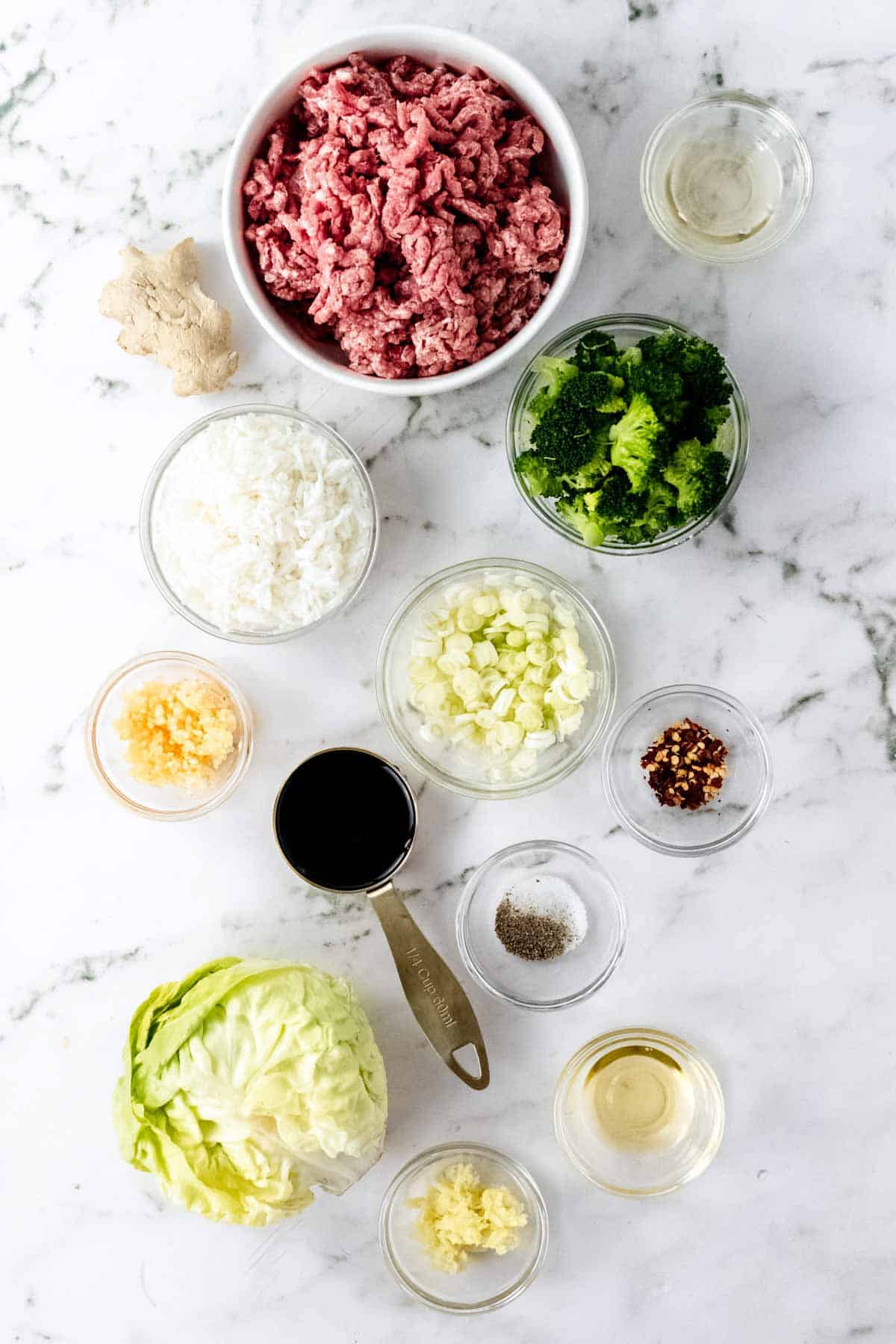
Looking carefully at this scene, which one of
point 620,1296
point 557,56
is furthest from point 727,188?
point 620,1296

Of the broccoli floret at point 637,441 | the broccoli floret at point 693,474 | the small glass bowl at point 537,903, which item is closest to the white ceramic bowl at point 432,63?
the broccoli floret at point 637,441

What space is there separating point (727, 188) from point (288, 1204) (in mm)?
2219

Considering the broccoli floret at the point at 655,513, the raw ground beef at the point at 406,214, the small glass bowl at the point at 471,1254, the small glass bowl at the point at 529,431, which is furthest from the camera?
the small glass bowl at the point at 471,1254

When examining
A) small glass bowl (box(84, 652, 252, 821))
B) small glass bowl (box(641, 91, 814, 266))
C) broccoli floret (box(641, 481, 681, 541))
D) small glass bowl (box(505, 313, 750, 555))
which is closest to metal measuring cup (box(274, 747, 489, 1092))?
small glass bowl (box(84, 652, 252, 821))

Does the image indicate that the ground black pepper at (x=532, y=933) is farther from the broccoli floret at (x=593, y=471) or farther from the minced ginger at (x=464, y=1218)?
the broccoli floret at (x=593, y=471)

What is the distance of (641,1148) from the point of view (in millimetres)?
2240

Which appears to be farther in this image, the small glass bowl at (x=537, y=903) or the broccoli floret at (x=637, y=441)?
the small glass bowl at (x=537, y=903)

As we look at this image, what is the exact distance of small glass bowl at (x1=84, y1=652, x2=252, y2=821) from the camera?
215 centimetres

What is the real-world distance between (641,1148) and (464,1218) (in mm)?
418

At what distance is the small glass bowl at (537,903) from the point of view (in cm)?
221

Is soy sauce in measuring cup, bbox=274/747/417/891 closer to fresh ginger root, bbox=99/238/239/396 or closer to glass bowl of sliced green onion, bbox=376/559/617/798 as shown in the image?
glass bowl of sliced green onion, bbox=376/559/617/798

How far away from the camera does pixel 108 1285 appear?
2262 mm

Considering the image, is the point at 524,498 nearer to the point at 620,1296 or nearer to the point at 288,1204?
the point at 288,1204

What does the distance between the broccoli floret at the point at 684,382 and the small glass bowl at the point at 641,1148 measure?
4.10 ft
